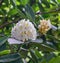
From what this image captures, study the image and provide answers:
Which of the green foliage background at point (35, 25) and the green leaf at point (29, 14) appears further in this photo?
the green leaf at point (29, 14)

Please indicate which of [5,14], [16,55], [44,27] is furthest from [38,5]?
[16,55]

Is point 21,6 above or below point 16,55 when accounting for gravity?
above

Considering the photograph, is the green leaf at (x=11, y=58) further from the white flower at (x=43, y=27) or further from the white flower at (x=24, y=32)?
the white flower at (x=43, y=27)

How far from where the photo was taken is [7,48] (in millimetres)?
1075

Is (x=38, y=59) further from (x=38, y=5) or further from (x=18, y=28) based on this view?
(x=38, y=5)

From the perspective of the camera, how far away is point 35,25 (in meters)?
1.14

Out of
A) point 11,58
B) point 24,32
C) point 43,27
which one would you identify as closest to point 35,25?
point 43,27

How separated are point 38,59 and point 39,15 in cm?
45

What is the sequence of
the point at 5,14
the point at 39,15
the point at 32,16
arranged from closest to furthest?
the point at 32,16
the point at 39,15
the point at 5,14

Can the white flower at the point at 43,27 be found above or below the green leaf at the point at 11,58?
above

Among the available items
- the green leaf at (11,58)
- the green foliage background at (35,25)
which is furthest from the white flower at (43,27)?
the green leaf at (11,58)

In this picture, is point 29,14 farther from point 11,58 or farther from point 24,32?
point 11,58

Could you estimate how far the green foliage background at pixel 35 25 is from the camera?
973 millimetres

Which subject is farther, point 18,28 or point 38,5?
point 38,5
